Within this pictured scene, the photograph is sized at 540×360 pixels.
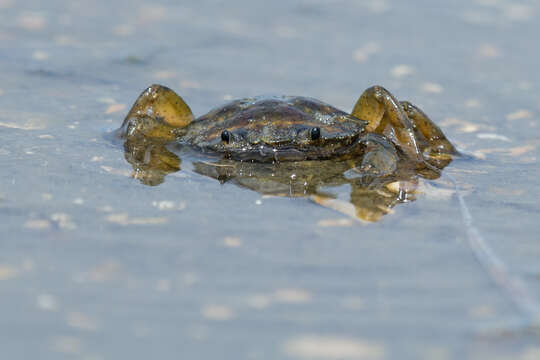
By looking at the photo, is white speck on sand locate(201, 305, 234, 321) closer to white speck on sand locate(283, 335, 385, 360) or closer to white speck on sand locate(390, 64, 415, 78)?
white speck on sand locate(283, 335, 385, 360)

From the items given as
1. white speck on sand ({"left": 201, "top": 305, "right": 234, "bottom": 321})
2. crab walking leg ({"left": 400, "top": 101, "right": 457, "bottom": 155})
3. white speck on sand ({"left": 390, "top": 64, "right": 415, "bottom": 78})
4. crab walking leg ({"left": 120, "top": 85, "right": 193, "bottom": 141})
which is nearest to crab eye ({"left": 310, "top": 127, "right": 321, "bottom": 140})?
crab walking leg ({"left": 400, "top": 101, "right": 457, "bottom": 155})

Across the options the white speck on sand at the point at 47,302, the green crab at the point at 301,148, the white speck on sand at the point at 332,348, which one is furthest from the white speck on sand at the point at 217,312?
the green crab at the point at 301,148

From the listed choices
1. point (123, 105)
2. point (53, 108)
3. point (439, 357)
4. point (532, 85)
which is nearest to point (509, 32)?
point (532, 85)

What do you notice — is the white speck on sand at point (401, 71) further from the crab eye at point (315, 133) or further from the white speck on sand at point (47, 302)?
the white speck on sand at point (47, 302)

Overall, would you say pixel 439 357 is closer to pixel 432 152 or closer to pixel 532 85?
pixel 432 152

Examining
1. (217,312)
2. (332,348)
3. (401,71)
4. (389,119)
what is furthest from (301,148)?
(401,71)

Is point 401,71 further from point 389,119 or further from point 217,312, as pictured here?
point 217,312

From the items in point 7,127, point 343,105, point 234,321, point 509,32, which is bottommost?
point 234,321
